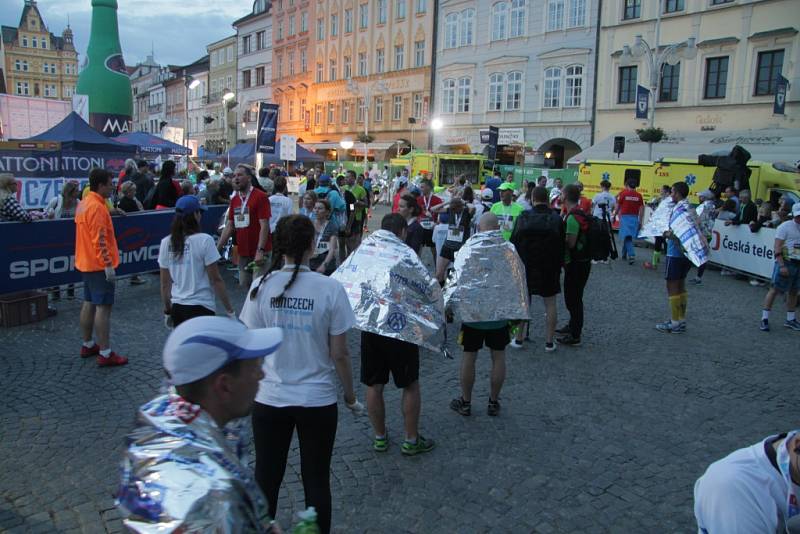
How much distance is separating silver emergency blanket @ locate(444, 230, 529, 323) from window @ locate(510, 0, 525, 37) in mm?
32653

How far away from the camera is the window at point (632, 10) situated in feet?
96.4

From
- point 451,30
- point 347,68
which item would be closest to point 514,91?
point 451,30

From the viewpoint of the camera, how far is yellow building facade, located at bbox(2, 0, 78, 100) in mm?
107625

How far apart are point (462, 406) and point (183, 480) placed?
4.19 meters

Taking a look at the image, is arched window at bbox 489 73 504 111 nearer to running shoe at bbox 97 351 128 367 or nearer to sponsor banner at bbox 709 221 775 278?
sponsor banner at bbox 709 221 775 278

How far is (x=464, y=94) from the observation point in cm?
3859

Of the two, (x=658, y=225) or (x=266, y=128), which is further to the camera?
(x=266, y=128)

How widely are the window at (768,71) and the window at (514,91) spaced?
12392 mm

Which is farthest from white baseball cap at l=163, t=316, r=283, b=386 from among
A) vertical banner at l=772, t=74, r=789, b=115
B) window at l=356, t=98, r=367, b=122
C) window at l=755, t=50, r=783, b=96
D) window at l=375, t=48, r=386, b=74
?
window at l=356, t=98, r=367, b=122

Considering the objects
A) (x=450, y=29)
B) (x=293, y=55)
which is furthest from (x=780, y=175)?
(x=293, y=55)

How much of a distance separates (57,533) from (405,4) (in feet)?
145

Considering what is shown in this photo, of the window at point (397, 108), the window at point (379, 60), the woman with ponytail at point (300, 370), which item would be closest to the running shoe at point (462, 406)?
the woman with ponytail at point (300, 370)

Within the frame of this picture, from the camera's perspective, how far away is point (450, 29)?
39.4 metres

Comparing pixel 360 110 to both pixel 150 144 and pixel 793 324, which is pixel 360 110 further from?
pixel 793 324
